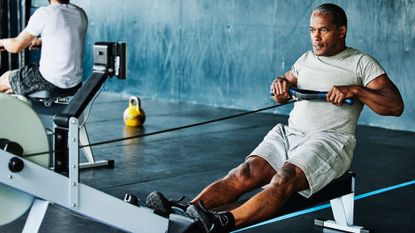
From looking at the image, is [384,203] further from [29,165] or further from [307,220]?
[29,165]

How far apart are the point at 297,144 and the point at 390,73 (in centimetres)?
357

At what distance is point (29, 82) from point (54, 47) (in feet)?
0.86

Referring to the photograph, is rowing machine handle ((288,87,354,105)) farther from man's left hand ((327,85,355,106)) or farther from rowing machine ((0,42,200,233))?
rowing machine ((0,42,200,233))

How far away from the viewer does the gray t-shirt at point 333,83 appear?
3539 mm

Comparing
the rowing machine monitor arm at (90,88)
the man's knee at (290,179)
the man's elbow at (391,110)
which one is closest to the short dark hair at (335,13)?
the man's elbow at (391,110)

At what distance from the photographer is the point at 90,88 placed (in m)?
2.97

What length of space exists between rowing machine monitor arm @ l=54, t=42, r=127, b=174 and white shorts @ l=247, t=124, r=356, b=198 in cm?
85

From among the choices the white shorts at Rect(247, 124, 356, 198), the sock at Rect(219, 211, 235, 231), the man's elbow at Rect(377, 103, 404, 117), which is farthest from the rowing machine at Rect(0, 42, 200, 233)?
the man's elbow at Rect(377, 103, 404, 117)

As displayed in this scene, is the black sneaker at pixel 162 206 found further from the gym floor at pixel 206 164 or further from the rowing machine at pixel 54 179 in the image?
the gym floor at pixel 206 164

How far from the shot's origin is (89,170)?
198 inches

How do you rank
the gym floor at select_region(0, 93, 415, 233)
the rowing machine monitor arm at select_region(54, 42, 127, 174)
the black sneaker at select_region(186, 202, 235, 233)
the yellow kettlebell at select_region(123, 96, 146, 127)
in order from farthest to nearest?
the yellow kettlebell at select_region(123, 96, 146, 127), the gym floor at select_region(0, 93, 415, 233), the black sneaker at select_region(186, 202, 235, 233), the rowing machine monitor arm at select_region(54, 42, 127, 174)

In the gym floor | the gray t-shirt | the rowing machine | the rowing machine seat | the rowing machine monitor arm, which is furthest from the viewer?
the rowing machine seat

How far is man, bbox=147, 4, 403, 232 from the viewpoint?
3307 millimetres

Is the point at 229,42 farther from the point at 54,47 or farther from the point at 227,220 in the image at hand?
the point at 227,220
